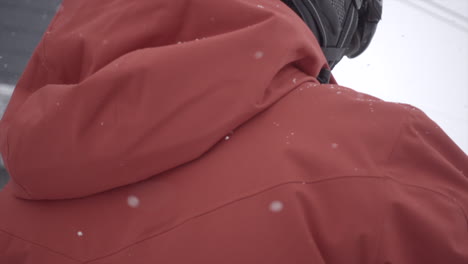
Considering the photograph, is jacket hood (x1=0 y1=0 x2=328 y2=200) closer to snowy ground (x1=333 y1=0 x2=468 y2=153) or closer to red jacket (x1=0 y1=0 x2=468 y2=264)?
red jacket (x1=0 y1=0 x2=468 y2=264)

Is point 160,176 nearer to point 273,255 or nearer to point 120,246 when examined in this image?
point 120,246

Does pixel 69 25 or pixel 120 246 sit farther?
pixel 69 25

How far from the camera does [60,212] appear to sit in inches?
29.8

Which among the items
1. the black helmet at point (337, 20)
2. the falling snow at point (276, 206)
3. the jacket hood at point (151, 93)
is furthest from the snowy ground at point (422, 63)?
the falling snow at point (276, 206)

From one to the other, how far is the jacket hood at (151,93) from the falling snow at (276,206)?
0.46 feet

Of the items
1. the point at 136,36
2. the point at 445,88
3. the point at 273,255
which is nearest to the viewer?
the point at 273,255

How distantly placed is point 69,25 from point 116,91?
0.80 ft

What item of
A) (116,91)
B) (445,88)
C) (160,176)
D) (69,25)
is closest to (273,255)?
(160,176)

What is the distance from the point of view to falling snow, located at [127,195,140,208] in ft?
2.31

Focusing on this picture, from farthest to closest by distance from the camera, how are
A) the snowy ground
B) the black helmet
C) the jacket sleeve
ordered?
the snowy ground
the black helmet
the jacket sleeve

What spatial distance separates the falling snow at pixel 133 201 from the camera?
706mm

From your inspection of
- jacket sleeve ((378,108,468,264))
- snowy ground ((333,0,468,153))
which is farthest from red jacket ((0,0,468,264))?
snowy ground ((333,0,468,153))

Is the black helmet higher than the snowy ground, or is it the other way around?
the black helmet

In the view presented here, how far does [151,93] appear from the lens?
0.67 m
